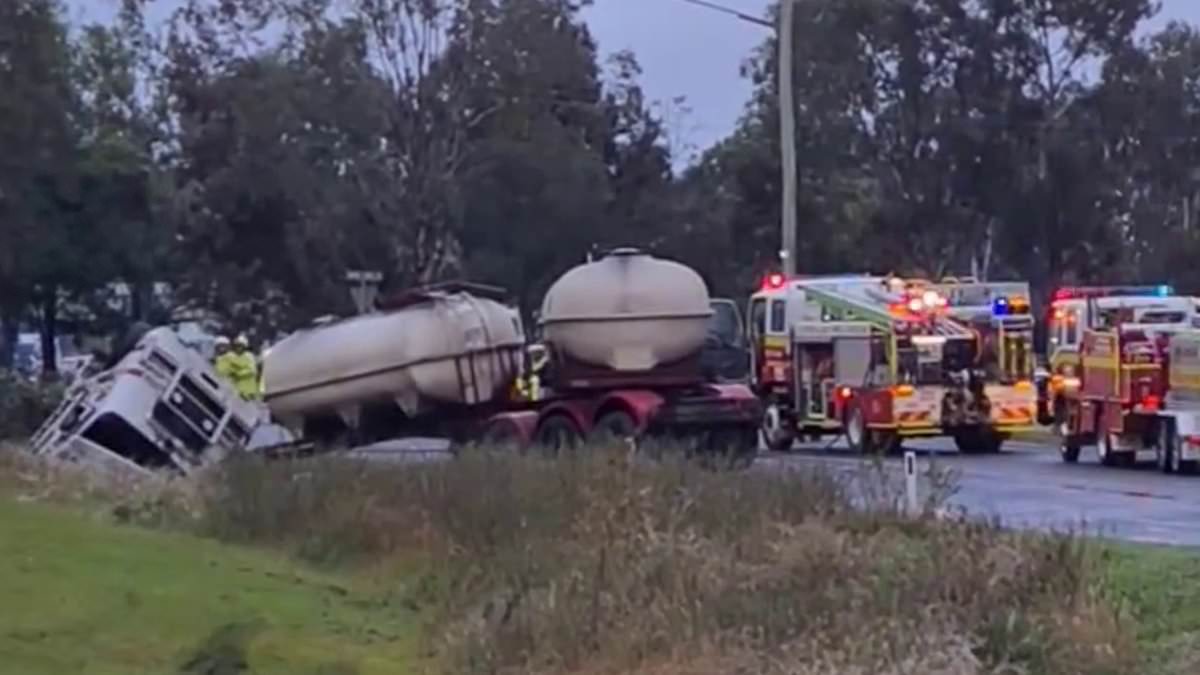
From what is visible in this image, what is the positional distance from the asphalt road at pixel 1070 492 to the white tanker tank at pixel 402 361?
3974mm

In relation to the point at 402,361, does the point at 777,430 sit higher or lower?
lower

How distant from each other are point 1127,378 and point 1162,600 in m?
20.9

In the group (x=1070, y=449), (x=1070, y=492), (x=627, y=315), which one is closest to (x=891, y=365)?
(x=1070, y=449)

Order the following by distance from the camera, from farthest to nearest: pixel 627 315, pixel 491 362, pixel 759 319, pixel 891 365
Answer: pixel 759 319
pixel 891 365
pixel 491 362
pixel 627 315

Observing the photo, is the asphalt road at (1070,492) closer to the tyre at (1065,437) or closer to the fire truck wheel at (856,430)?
the tyre at (1065,437)

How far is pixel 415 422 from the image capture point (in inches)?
1267

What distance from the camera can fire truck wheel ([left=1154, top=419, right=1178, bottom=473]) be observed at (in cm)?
3359

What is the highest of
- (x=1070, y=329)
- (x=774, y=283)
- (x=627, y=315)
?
(x=774, y=283)

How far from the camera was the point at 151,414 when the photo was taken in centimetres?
3073

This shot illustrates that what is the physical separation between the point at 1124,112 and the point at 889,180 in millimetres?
6742

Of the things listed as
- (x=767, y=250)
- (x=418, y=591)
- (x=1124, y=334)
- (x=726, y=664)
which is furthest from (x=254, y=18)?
(x=726, y=664)

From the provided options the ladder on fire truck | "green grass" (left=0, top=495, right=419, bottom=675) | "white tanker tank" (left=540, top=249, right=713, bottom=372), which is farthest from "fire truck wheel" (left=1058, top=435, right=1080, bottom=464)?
"green grass" (left=0, top=495, right=419, bottom=675)

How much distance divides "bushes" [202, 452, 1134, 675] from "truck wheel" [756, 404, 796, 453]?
22614mm

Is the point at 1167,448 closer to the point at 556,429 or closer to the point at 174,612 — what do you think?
the point at 556,429
